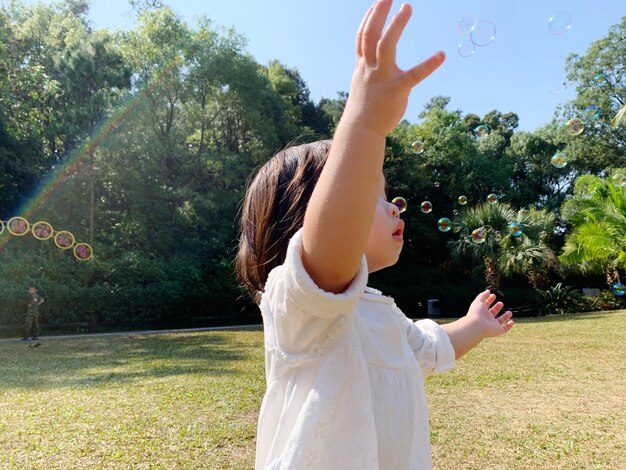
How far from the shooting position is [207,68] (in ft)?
72.6

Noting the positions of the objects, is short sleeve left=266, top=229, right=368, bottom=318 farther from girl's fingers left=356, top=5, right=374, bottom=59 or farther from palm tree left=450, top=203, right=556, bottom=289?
palm tree left=450, top=203, right=556, bottom=289

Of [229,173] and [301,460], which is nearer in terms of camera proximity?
[301,460]

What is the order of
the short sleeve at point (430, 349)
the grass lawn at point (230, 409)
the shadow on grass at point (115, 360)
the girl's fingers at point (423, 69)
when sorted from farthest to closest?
the shadow on grass at point (115, 360) → the grass lawn at point (230, 409) → the short sleeve at point (430, 349) → the girl's fingers at point (423, 69)

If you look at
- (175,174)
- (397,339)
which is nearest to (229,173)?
(175,174)

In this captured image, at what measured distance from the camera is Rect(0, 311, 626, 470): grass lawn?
13.3ft

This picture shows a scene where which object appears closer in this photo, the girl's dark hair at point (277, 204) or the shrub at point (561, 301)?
the girl's dark hair at point (277, 204)

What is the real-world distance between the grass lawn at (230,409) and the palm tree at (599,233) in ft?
29.6

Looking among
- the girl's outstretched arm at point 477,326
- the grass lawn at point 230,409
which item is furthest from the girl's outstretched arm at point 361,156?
the grass lawn at point 230,409

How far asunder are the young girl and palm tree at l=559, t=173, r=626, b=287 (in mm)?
18849

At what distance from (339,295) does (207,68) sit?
74.7 feet

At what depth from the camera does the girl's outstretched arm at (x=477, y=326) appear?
66.4 inches

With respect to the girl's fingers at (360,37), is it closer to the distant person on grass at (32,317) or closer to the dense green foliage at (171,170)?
the distant person on grass at (32,317)

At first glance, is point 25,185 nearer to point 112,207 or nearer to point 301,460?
point 112,207

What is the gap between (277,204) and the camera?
1251mm
